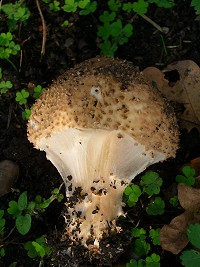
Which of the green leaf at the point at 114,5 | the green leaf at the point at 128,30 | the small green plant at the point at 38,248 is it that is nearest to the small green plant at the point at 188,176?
the small green plant at the point at 38,248

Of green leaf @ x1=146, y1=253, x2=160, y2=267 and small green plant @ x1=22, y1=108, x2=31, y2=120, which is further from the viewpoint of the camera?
small green plant @ x1=22, y1=108, x2=31, y2=120

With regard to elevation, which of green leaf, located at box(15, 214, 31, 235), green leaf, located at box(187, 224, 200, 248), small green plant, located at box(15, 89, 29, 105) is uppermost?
small green plant, located at box(15, 89, 29, 105)

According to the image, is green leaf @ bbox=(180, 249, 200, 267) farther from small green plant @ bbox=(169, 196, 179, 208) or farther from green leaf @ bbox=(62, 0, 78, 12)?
green leaf @ bbox=(62, 0, 78, 12)

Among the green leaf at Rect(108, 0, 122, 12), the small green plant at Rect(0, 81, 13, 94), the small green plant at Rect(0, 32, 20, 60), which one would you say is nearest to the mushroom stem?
the small green plant at Rect(0, 81, 13, 94)

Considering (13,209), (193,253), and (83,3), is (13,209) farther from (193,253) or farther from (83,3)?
(83,3)

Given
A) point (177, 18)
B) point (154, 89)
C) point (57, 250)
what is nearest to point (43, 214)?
point (57, 250)

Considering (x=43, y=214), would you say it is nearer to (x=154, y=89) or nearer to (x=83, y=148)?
(x=83, y=148)
